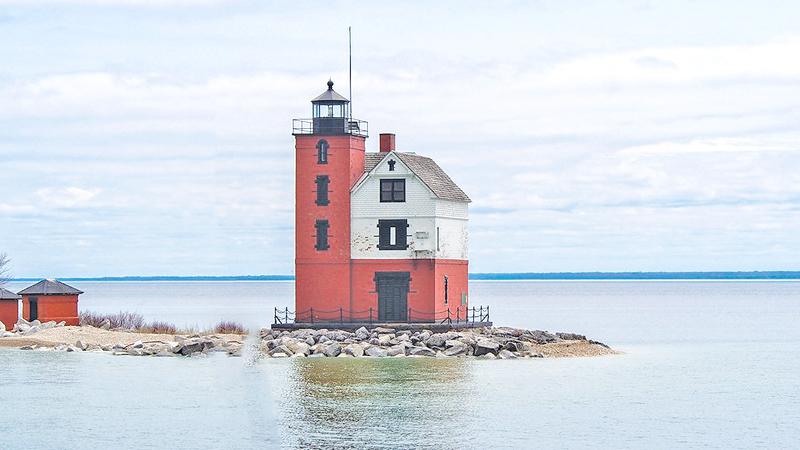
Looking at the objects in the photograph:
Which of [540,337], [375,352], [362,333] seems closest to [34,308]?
[362,333]

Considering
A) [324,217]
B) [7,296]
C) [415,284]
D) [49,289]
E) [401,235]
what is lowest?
[7,296]

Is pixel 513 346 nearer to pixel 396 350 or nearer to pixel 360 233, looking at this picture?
pixel 396 350

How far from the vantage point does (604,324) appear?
329 feet

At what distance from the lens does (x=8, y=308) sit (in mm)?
60375

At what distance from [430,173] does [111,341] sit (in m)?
14.9

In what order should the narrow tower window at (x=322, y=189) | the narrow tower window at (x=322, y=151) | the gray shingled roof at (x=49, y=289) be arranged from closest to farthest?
the narrow tower window at (x=322, y=151) < the narrow tower window at (x=322, y=189) < the gray shingled roof at (x=49, y=289)

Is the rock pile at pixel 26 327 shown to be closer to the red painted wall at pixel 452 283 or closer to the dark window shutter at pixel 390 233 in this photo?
the dark window shutter at pixel 390 233

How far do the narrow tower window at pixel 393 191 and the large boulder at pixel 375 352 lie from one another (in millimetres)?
6727

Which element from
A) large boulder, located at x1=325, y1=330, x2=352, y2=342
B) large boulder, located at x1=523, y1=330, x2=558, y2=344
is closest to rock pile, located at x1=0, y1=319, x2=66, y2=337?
large boulder, located at x1=325, y1=330, x2=352, y2=342

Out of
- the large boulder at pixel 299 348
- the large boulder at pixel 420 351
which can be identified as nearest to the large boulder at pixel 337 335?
the large boulder at pixel 299 348

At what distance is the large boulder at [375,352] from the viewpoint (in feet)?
171

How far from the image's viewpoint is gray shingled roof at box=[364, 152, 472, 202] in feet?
185

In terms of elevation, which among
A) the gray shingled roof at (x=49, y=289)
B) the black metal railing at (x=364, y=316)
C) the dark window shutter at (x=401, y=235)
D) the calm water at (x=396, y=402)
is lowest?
the calm water at (x=396, y=402)

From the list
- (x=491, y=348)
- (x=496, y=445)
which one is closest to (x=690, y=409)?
(x=496, y=445)
